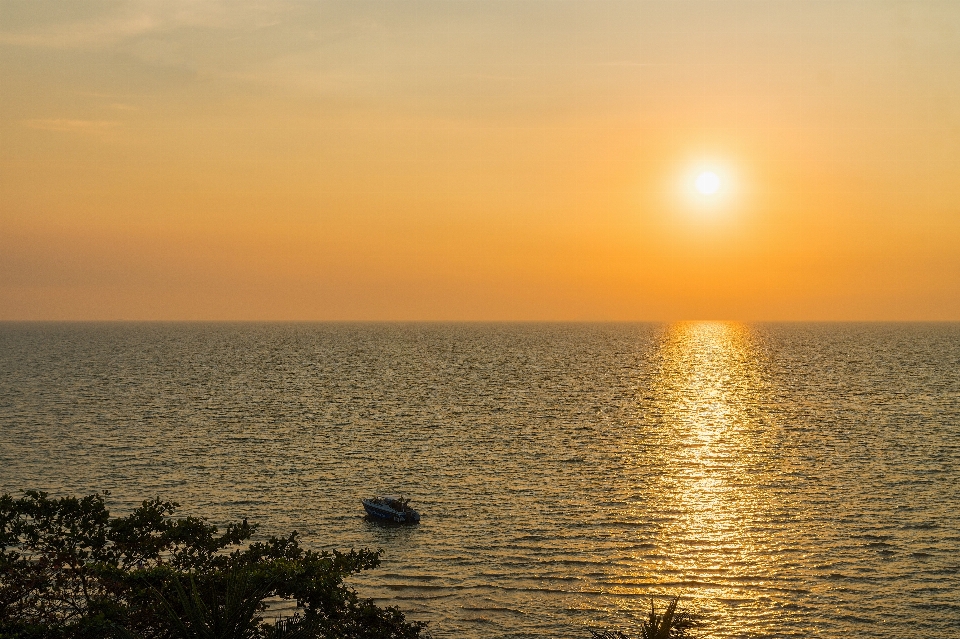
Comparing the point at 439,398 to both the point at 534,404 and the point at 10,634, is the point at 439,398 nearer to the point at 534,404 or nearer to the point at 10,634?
the point at 534,404

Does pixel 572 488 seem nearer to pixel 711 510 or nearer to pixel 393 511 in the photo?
pixel 711 510

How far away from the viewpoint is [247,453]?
8506 cm

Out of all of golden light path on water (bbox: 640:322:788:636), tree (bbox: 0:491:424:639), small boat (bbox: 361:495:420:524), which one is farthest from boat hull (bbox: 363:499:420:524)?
tree (bbox: 0:491:424:639)

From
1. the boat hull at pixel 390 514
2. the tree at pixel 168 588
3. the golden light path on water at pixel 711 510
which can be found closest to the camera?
the tree at pixel 168 588

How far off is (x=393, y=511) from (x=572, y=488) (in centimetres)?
2009

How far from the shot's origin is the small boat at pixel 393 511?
58.2 meters

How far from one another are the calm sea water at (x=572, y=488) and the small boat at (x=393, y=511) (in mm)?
1105

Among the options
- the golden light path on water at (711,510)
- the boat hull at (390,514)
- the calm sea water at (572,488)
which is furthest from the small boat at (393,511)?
the golden light path on water at (711,510)

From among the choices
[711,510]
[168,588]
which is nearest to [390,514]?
[711,510]

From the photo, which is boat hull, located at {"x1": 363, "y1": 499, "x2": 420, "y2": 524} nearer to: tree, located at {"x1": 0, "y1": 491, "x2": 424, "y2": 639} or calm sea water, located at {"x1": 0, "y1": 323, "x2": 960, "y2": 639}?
calm sea water, located at {"x1": 0, "y1": 323, "x2": 960, "y2": 639}

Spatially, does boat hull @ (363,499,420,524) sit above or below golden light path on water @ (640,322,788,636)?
below

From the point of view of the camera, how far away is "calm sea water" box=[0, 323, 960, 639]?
45969 millimetres

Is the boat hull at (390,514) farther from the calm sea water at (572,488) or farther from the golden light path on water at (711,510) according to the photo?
the golden light path on water at (711,510)

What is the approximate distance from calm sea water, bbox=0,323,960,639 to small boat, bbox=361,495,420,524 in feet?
3.63
